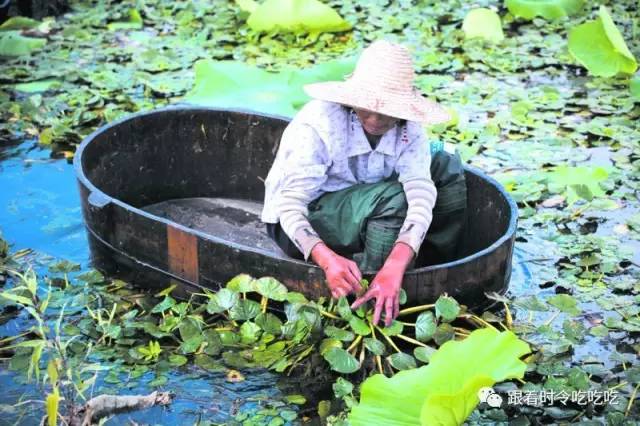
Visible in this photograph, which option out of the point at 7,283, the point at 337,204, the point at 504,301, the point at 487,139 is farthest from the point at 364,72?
the point at 487,139

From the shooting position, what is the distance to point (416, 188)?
320 centimetres

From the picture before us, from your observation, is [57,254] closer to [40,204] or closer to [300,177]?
[40,204]

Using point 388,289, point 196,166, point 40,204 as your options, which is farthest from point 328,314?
point 40,204

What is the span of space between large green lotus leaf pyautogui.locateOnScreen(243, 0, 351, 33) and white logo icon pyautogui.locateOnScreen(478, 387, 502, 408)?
11.9 ft

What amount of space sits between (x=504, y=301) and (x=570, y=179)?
134 cm

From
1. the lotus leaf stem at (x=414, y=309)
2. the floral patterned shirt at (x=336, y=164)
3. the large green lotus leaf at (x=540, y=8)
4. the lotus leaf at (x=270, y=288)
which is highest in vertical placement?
the floral patterned shirt at (x=336, y=164)

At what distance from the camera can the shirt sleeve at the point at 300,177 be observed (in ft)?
10.3

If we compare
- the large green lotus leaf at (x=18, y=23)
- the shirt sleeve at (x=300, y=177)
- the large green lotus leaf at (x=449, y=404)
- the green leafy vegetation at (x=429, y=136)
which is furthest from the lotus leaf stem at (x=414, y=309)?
the large green lotus leaf at (x=18, y=23)

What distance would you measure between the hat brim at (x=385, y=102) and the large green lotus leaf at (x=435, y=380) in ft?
2.52

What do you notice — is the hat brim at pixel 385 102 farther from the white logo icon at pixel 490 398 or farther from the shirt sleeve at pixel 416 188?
the white logo icon at pixel 490 398

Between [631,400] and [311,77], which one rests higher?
[311,77]

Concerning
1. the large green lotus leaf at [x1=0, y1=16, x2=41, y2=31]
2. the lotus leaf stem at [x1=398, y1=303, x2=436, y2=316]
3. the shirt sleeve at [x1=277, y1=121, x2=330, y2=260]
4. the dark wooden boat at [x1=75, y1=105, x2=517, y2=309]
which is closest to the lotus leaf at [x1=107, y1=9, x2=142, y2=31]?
the large green lotus leaf at [x1=0, y1=16, x2=41, y2=31]

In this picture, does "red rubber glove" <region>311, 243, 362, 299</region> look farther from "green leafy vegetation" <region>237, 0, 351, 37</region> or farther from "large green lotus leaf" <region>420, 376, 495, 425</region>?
"green leafy vegetation" <region>237, 0, 351, 37</region>

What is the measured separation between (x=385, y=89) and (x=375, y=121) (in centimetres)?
14
